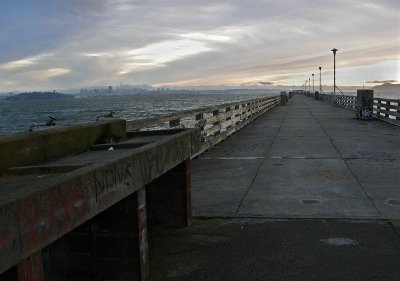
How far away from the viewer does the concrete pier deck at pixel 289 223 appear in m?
4.07

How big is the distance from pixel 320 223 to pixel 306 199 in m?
1.19

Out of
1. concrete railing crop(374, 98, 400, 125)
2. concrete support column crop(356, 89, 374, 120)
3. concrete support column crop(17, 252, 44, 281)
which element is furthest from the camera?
concrete support column crop(356, 89, 374, 120)

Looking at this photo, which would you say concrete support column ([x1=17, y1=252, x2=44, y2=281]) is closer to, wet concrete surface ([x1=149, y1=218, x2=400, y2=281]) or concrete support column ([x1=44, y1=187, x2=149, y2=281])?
concrete support column ([x1=44, y1=187, x2=149, y2=281])

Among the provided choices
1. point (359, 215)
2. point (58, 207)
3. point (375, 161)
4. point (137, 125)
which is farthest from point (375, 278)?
point (375, 161)

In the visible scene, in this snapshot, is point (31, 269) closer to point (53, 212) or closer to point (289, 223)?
point (53, 212)

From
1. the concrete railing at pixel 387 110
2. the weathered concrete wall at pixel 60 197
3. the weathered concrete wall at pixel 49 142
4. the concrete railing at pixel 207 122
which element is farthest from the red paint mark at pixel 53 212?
the concrete railing at pixel 387 110

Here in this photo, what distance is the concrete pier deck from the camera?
407 centimetres

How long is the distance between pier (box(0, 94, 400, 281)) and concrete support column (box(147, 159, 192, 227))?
1cm

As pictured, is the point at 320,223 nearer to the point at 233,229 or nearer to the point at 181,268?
the point at 233,229

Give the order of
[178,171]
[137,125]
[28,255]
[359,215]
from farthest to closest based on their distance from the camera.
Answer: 1. [137,125]
2. [359,215]
3. [178,171]
4. [28,255]

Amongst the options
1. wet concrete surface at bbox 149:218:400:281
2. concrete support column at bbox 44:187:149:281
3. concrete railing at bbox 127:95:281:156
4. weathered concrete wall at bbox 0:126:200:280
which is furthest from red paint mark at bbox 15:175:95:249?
concrete railing at bbox 127:95:281:156

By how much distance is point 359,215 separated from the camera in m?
5.57

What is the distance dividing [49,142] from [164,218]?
1782mm

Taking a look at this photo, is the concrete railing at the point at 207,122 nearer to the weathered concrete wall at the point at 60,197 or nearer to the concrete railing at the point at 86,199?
the concrete railing at the point at 86,199
